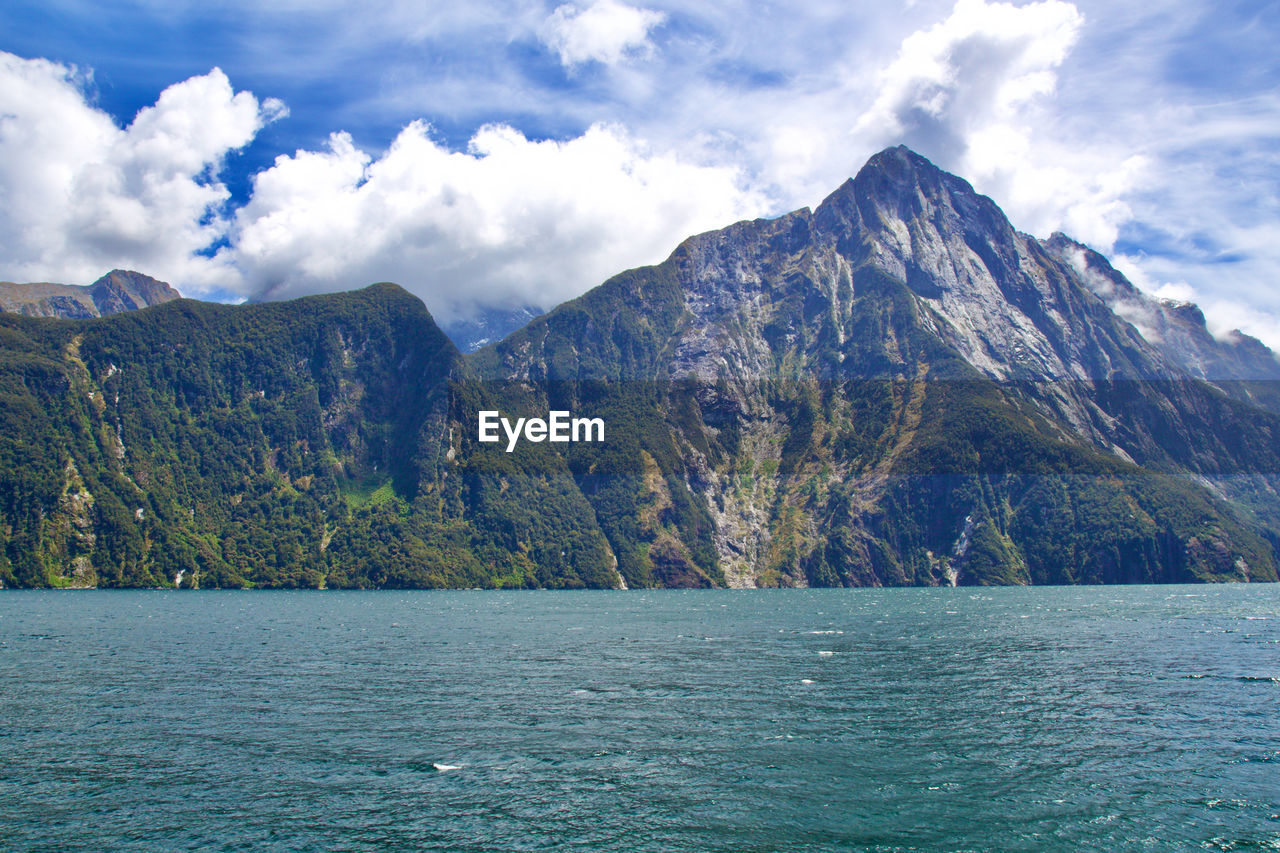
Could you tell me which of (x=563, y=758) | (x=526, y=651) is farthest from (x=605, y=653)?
(x=563, y=758)

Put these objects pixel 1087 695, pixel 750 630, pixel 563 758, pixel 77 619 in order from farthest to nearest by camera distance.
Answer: pixel 77 619 < pixel 750 630 < pixel 1087 695 < pixel 563 758

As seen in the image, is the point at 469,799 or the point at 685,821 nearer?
the point at 685,821

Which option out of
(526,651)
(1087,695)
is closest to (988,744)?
(1087,695)

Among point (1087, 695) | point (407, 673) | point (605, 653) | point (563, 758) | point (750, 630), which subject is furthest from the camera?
point (750, 630)

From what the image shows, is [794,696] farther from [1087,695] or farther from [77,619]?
[77,619]

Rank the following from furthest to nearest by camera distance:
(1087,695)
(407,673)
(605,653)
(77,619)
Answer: (77,619) < (605,653) < (407,673) < (1087,695)

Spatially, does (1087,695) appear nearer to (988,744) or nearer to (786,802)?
(988,744)
